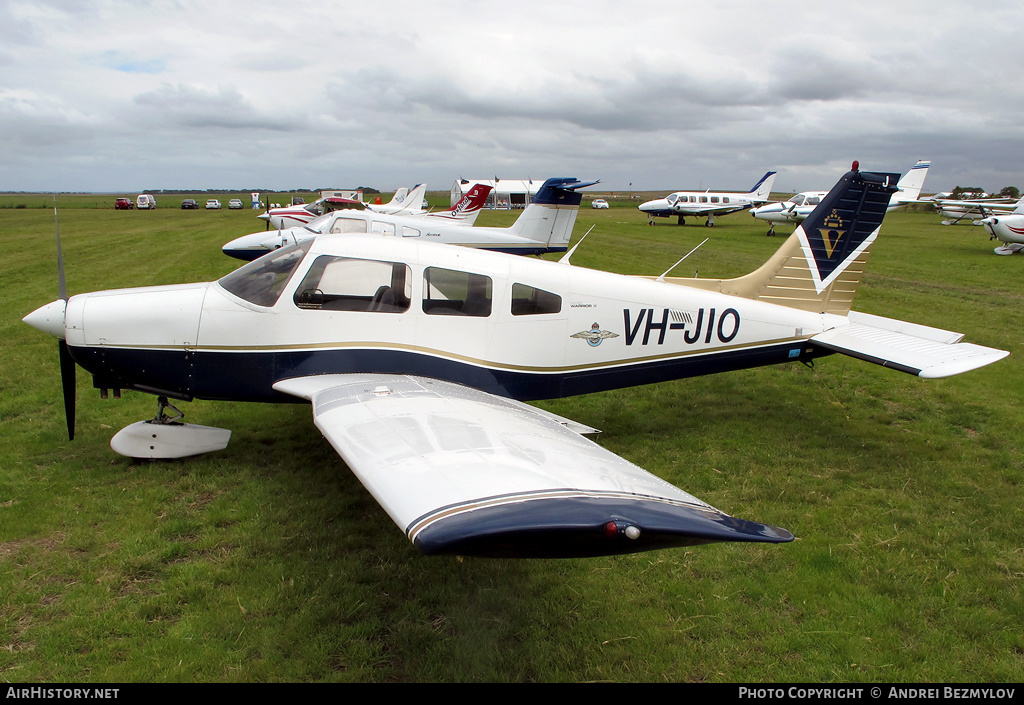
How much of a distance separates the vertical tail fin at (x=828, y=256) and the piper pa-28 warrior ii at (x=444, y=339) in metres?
0.02

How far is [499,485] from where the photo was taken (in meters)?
2.89

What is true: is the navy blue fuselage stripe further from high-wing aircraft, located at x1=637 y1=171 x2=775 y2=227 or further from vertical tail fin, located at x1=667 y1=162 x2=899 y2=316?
high-wing aircraft, located at x1=637 y1=171 x2=775 y2=227

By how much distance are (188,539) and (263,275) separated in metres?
2.22

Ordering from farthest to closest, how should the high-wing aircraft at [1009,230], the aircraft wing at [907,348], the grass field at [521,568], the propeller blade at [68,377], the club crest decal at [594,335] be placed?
1. the high-wing aircraft at [1009,230]
2. the club crest decal at [594,335]
3. the aircraft wing at [907,348]
4. the propeller blade at [68,377]
5. the grass field at [521,568]

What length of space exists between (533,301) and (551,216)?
1209 centimetres

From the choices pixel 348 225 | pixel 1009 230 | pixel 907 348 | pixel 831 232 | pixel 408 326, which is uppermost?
pixel 1009 230

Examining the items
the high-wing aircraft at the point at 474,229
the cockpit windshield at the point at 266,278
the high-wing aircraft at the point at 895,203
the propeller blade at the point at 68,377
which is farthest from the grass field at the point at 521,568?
the high-wing aircraft at the point at 895,203

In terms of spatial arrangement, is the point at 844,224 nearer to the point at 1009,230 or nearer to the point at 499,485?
the point at 499,485

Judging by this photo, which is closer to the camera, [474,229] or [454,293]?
[454,293]

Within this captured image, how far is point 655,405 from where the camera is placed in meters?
7.46

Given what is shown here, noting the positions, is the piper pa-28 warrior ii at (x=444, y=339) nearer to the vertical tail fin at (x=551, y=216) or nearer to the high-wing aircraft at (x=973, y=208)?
the vertical tail fin at (x=551, y=216)

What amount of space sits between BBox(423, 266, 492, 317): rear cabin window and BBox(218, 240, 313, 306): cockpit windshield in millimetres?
1160

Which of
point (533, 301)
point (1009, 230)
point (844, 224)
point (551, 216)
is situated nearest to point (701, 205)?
point (1009, 230)

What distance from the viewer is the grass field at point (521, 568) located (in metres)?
3.25
